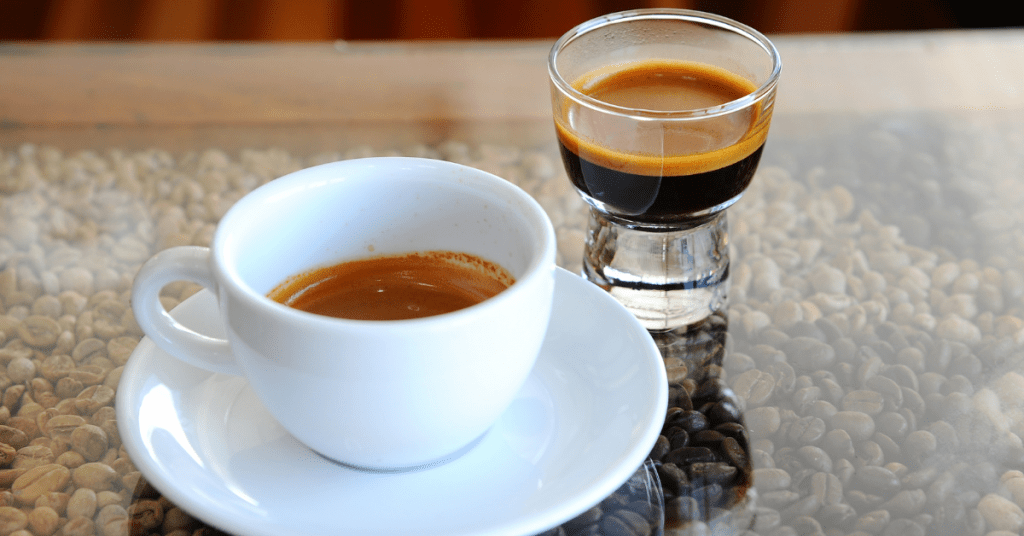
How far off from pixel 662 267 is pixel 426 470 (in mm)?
294

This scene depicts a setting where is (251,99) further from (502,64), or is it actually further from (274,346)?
(274,346)

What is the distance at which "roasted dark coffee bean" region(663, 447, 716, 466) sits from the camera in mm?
658

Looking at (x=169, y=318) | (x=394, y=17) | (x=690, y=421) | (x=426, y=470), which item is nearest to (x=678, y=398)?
(x=690, y=421)

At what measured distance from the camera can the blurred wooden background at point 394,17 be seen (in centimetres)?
222

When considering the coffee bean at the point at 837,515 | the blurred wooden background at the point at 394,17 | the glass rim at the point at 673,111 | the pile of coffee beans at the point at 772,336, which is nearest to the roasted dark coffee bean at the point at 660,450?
the pile of coffee beans at the point at 772,336

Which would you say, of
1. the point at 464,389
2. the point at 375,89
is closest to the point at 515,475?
the point at 464,389

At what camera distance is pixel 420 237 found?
646 mm

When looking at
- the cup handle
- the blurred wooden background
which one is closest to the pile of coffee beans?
the cup handle

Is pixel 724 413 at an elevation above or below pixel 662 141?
below

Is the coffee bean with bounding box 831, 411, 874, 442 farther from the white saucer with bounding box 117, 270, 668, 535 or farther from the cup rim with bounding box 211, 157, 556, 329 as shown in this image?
the cup rim with bounding box 211, 157, 556, 329

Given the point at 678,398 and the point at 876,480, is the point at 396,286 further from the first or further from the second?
the point at 876,480

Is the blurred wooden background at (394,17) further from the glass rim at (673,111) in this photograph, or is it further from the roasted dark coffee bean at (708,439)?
the roasted dark coffee bean at (708,439)

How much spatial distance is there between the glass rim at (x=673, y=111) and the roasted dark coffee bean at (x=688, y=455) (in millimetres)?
235

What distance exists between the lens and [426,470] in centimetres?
57
